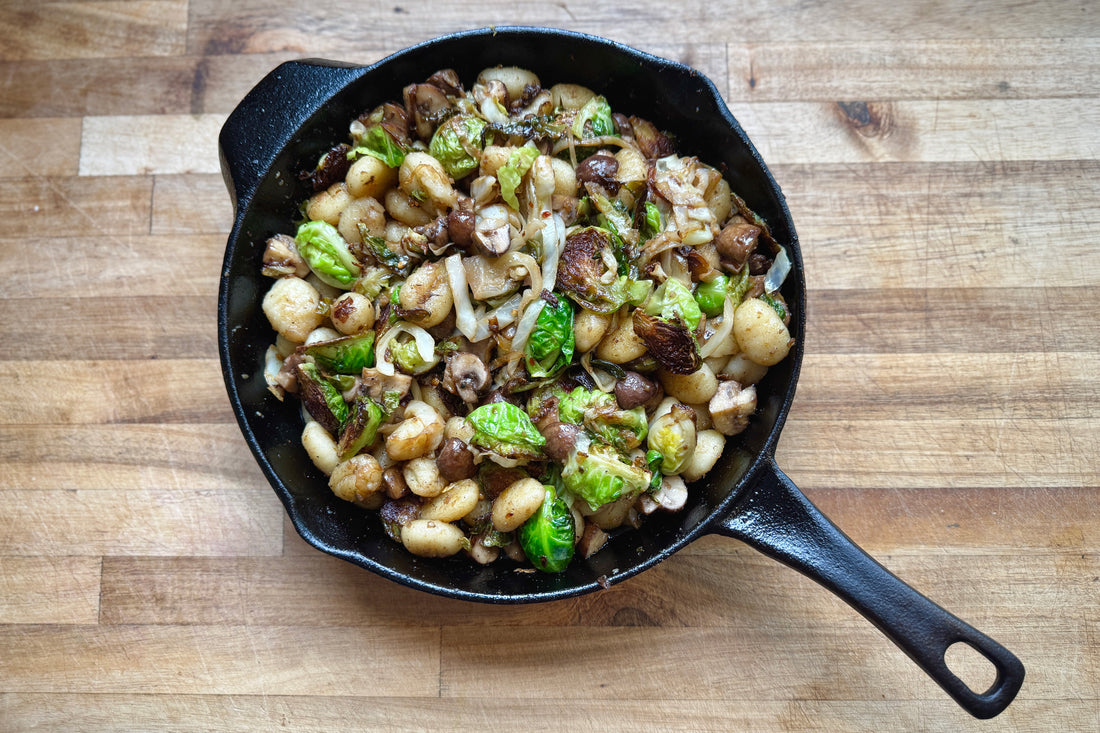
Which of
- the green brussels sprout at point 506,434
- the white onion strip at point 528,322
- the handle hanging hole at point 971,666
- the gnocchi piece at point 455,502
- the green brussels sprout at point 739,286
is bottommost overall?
the handle hanging hole at point 971,666

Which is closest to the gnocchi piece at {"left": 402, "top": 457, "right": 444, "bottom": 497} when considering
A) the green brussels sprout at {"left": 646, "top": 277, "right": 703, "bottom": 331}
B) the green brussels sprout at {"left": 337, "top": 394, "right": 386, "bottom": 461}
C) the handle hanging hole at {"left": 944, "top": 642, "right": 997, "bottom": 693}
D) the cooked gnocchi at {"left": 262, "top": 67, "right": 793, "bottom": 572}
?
the cooked gnocchi at {"left": 262, "top": 67, "right": 793, "bottom": 572}

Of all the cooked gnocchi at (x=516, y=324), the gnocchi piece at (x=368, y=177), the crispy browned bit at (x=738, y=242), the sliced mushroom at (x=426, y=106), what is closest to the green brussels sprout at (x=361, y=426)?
the cooked gnocchi at (x=516, y=324)

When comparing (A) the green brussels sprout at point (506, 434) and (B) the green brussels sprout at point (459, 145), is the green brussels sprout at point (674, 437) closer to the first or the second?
(A) the green brussels sprout at point (506, 434)

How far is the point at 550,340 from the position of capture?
1950 mm

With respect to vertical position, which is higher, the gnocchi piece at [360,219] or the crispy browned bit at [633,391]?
the gnocchi piece at [360,219]

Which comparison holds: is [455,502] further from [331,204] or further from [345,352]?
[331,204]

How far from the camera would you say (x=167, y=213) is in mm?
2531

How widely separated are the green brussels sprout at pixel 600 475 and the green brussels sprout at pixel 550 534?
65mm

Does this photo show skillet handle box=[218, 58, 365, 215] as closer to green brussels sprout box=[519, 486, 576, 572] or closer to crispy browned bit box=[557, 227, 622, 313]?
crispy browned bit box=[557, 227, 622, 313]

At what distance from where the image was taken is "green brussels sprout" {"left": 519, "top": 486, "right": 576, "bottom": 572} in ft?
6.36

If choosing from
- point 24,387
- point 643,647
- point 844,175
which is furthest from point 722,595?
point 24,387

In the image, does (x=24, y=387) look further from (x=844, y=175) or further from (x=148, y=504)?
(x=844, y=175)

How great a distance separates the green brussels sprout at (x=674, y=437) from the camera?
76.8 inches

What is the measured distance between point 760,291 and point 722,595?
3.04 feet
